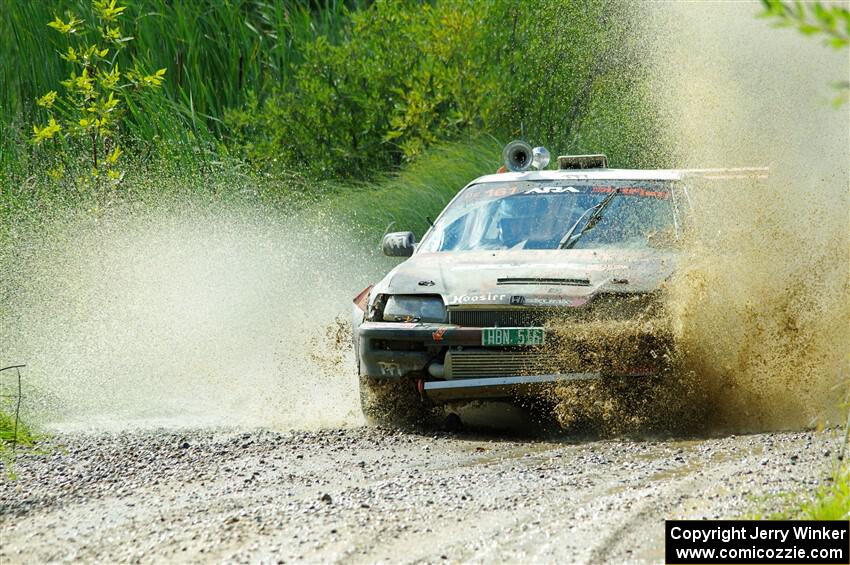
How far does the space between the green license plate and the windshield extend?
101 centimetres

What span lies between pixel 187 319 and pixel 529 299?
483 centimetres

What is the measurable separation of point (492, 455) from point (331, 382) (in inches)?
107

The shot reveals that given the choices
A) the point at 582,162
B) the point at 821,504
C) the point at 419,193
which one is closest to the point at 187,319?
the point at 419,193

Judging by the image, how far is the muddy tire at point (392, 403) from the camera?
25.8ft

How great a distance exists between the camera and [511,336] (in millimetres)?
7336

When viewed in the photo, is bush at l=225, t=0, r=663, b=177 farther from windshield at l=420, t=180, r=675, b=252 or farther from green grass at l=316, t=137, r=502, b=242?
→ windshield at l=420, t=180, r=675, b=252

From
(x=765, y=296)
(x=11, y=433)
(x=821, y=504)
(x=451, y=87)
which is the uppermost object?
(x=451, y=87)

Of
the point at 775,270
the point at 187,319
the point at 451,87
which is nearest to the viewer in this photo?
the point at 775,270

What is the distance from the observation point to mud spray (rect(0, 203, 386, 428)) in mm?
9406

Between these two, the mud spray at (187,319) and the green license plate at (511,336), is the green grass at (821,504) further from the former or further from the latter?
the mud spray at (187,319)

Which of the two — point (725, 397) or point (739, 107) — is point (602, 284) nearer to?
point (725, 397)

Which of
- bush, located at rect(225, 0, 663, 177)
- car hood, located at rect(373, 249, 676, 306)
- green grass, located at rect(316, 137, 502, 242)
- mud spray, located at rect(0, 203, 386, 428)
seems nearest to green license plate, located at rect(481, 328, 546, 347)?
car hood, located at rect(373, 249, 676, 306)

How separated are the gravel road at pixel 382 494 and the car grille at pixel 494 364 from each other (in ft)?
1.28

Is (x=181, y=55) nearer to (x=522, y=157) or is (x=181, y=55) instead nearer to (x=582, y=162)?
(x=522, y=157)
